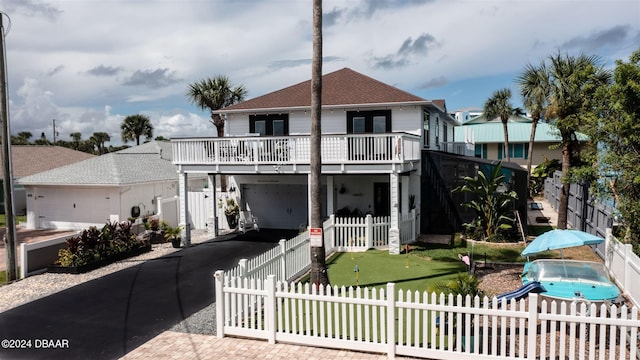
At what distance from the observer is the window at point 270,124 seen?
20797 millimetres

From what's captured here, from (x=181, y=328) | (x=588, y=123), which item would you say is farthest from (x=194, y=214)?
(x=588, y=123)

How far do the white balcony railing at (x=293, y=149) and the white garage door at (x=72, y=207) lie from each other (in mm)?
6461

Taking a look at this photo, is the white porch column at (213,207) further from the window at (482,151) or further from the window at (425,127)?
the window at (482,151)

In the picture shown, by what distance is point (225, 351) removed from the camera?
299 inches

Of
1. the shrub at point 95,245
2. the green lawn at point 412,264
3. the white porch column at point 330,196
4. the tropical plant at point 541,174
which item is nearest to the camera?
the green lawn at point 412,264

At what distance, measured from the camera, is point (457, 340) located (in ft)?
Answer: 23.0

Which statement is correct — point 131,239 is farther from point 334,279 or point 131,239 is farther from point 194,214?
point 334,279

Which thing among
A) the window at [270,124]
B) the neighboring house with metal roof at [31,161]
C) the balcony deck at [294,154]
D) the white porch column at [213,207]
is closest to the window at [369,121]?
the balcony deck at [294,154]

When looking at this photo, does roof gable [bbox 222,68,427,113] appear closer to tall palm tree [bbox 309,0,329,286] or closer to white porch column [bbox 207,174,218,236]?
white porch column [bbox 207,174,218,236]

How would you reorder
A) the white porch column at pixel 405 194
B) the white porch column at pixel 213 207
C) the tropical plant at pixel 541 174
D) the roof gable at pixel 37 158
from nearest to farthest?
the white porch column at pixel 405 194, the white porch column at pixel 213 207, the roof gable at pixel 37 158, the tropical plant at pixel 541 174

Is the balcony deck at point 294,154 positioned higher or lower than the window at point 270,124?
lower

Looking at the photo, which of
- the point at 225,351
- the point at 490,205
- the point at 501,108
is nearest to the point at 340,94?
the point at 490,205

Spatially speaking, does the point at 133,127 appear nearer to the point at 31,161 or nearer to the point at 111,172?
the point at 31,161

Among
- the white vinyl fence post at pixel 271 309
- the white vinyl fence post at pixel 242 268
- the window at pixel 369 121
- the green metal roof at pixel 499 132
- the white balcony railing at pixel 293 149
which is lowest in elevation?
the white vinyl fence post at pixel 271 309
